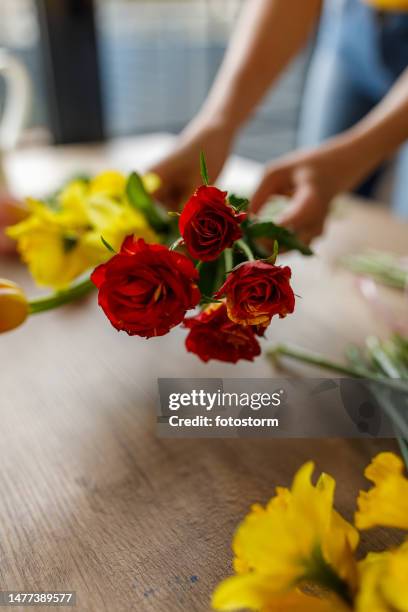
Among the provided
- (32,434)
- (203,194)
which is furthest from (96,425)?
(203,194)

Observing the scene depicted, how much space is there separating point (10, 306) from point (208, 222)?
0.66ft

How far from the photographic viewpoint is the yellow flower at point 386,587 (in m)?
0.23

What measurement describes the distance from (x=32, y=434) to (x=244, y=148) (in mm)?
2747

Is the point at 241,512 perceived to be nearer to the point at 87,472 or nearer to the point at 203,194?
the point at 87,472

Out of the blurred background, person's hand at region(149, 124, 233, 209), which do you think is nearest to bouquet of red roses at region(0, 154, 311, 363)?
person's hand at region(149, 124, 233, 209)

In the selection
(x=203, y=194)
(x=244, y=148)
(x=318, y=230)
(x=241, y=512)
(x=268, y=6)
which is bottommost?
(x=244, y=148)

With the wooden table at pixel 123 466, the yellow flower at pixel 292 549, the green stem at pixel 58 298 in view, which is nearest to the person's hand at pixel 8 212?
the wooden table at pixel 123 466

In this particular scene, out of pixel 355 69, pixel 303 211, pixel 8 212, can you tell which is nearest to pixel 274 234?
pixel 303 211

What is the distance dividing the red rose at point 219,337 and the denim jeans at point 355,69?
0.87m

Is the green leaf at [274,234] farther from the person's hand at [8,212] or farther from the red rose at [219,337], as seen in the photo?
the person's hand at [8,212]

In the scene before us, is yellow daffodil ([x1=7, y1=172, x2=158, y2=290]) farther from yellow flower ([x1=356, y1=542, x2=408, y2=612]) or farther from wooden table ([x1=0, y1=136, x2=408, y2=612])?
yellow flower ([x1=356, y1=542, x2=408, y2=612])

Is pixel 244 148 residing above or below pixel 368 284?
below

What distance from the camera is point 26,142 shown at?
1.91 metres

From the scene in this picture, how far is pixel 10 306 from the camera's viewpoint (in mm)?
Answer: 455
